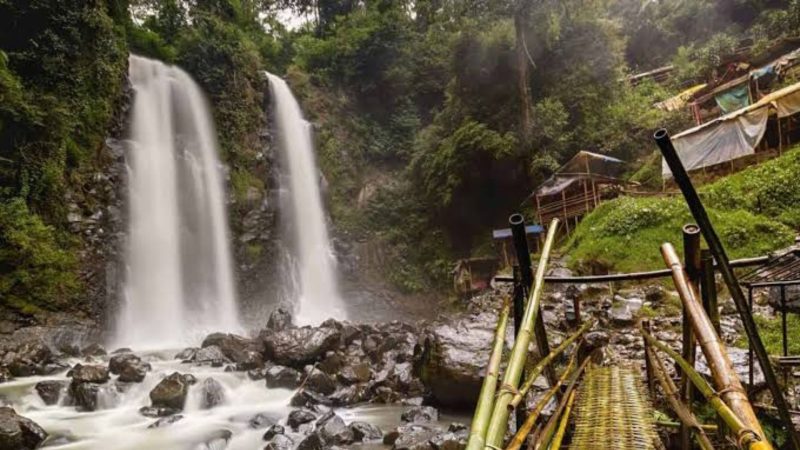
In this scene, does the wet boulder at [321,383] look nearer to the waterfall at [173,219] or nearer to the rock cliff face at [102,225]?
the waterfall at [173,219]

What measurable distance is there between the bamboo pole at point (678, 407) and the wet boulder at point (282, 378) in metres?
6.98

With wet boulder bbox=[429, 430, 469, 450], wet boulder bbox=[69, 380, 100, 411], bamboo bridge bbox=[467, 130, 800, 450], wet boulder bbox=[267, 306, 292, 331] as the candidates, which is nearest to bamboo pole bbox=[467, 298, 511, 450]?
bamboo bridge bbox=[467, 130, 800, 450]

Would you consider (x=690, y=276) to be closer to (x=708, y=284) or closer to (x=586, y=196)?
(x=708, y=284)

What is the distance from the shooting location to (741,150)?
12602mm

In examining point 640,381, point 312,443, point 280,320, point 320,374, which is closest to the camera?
point 640,381

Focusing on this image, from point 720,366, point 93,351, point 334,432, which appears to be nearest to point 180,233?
point 93,351

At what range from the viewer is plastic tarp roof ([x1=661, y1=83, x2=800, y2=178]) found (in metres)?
12.3

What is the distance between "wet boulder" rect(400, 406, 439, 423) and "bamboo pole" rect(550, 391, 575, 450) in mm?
4641

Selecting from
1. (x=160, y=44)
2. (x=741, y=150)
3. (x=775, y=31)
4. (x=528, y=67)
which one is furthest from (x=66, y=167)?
(x=775, y=31)

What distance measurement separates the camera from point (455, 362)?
290 inches

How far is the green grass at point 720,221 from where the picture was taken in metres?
9.03

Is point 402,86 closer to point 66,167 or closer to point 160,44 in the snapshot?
point 160,44

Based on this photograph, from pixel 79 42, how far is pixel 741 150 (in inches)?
737

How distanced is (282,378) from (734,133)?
12.8m
